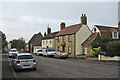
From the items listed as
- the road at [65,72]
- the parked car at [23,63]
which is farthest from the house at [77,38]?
the parked car at [23,63]

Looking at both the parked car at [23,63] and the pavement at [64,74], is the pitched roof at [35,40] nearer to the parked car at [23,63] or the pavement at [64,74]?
the pavement at [64,74]

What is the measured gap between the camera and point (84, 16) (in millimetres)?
33500

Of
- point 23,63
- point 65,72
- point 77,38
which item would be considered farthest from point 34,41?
point 65,72

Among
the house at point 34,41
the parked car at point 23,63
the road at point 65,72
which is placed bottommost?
the road at point 65,72

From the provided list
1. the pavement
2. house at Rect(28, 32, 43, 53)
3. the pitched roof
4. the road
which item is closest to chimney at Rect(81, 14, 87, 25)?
the road

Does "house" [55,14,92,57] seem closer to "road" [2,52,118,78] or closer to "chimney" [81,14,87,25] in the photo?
"chimney" [81,14,87,25]

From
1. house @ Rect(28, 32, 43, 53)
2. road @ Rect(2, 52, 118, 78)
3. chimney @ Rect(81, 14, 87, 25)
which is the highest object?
chimney @ Rect(81, 14, 87, 25)

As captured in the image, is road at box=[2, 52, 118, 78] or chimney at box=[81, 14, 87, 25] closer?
road at box=[2, 52, 118, 78]

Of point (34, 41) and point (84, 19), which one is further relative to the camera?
point (34, 41)

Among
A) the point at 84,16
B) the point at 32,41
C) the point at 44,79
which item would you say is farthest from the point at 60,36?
the point at 44,79

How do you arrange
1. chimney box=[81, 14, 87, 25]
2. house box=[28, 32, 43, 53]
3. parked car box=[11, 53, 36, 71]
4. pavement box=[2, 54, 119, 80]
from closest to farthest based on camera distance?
pavement box=[2, 54, 119, 80] → parked car box=[11, 53, 36, 71] → chimney box=[81, 14, 87, 25] → house box=[28, 32, 43, 53]

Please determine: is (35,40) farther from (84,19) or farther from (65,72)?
(65,72)

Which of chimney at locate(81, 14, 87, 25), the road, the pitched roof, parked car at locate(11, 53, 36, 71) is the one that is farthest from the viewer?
the pitched roof

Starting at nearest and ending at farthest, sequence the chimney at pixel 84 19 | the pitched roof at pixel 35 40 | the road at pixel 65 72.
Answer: the road at pixel 65 72 < the chimney at pixel 84 19 < the pitched roof at pixel 35 40
